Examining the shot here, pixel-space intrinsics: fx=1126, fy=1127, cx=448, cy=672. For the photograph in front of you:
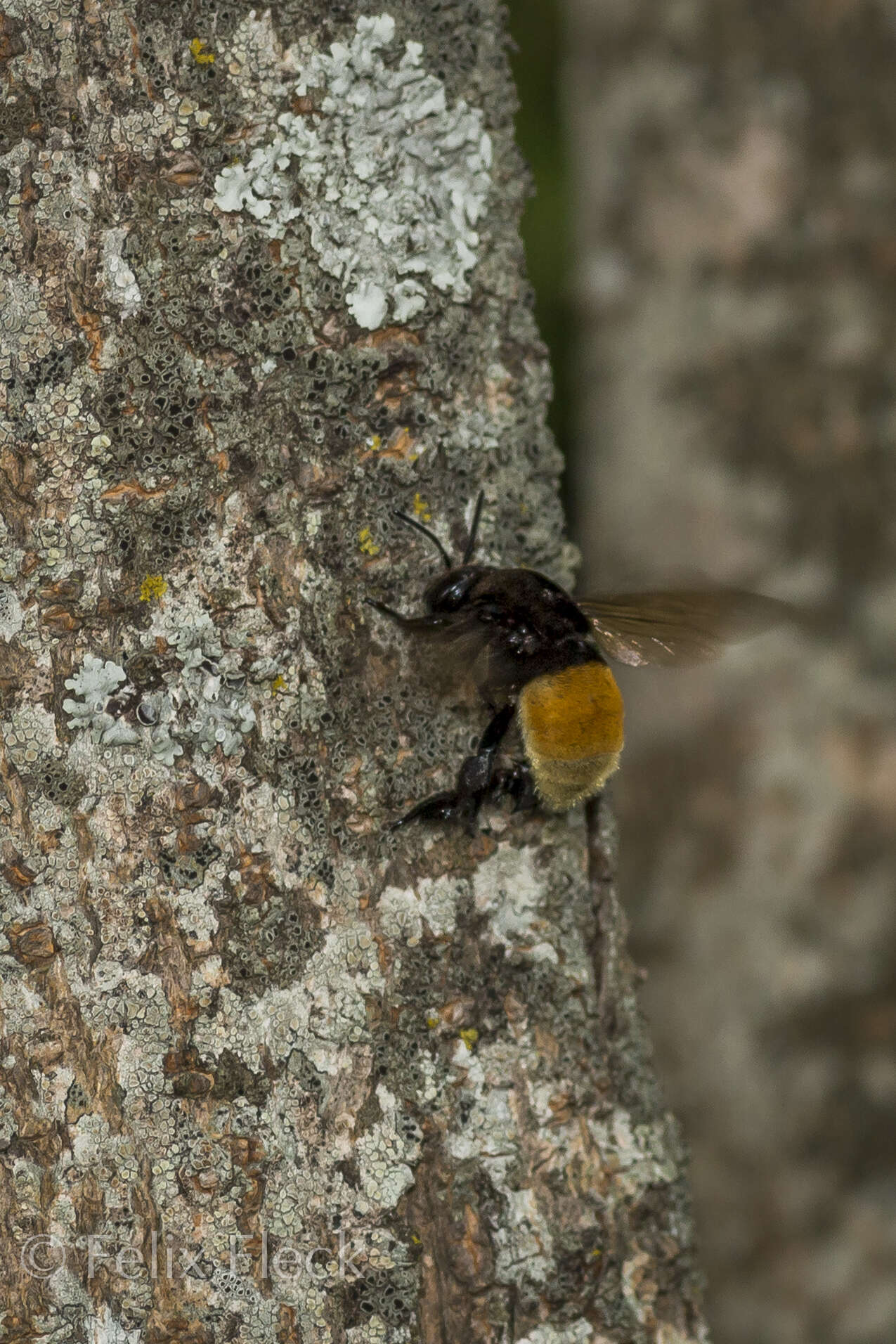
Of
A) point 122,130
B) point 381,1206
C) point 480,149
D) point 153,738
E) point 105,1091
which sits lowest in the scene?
point 381,1206

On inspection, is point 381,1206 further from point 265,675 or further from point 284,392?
point 284,392

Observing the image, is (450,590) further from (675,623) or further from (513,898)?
(675,623)

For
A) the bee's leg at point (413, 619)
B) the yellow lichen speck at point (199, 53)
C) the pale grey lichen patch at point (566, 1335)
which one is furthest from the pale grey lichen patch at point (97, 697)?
the pale grey lichen patch at point (566, 1335)

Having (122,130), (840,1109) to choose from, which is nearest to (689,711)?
(840,1109)

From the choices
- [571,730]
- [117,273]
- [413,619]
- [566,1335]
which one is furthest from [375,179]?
[566,1335]

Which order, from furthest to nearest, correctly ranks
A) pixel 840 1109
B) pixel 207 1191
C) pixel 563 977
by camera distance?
pixel 840 1109 < pixel 563 977 < pixel 207 1191

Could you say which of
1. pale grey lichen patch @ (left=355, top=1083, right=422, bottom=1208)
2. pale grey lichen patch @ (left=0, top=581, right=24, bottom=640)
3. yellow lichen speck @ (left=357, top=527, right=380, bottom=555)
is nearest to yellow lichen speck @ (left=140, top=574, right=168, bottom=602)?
pale grey lichen patch @ (left=0, top=581, right=24, bottom=640)
